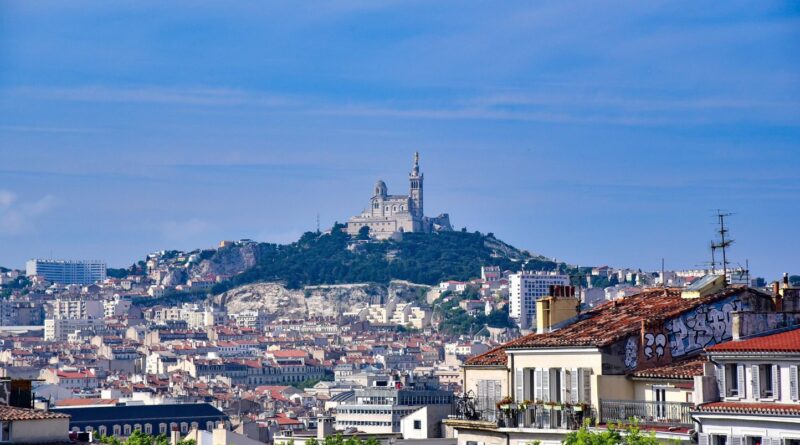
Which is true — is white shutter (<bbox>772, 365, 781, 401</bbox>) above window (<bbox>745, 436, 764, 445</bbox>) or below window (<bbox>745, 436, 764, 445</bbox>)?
above

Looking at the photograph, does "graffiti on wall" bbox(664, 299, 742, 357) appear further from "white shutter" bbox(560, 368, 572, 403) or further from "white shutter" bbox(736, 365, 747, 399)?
"white shutter" bbox(736, 365, 747, 399)

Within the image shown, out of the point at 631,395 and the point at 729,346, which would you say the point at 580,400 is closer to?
the point at 631,395

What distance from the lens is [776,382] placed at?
20.1 metres

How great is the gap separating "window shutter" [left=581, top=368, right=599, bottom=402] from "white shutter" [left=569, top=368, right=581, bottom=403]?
0.08 meters

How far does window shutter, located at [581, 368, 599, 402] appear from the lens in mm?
23688

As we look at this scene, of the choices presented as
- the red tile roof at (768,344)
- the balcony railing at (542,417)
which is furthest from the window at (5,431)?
the red tile roof at (768,344)

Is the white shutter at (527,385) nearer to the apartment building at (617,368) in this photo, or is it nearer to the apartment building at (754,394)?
the apartment building at (617,368)

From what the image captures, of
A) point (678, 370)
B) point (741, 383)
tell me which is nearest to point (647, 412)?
point (678, 370)

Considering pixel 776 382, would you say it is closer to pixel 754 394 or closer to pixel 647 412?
pixel 754 394

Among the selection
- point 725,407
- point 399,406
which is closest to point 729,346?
point 725,407

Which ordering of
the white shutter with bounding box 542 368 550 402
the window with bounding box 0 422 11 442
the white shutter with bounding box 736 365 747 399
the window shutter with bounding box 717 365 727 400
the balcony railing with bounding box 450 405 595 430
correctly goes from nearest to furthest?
the white shutter with bounding box 736 365 747 399, the window shutter with bounding box 717 365 727 400, the balcony railing with bounding box 450 405 595 430, the white shutter with bounding box 542 368 550 402, the window with bounding box 0 422 11 442

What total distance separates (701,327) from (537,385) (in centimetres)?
223

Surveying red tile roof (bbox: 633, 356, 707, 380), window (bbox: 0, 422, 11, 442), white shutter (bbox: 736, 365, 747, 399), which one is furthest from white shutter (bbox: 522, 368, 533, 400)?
window (bbox: 0, 422, 11, 442)

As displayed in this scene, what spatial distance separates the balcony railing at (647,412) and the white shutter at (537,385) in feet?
4.27
